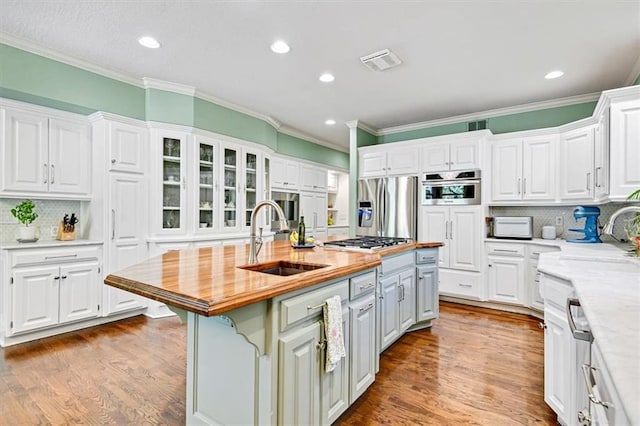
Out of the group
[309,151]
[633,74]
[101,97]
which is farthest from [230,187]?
[633,74]

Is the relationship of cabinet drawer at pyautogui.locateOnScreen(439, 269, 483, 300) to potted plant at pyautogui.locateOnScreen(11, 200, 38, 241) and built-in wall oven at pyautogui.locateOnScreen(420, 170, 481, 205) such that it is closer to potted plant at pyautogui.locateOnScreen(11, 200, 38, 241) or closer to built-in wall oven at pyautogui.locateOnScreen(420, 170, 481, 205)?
built-in wall oven at pyautogui.locateOnScreen(420, 170, 481, 205)

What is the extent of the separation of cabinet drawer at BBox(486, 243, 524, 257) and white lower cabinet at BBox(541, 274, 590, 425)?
2282 millimetres

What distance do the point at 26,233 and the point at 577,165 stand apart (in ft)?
19.3

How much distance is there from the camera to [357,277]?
6.22 feet

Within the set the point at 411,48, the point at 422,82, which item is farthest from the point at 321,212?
the point at 411,48

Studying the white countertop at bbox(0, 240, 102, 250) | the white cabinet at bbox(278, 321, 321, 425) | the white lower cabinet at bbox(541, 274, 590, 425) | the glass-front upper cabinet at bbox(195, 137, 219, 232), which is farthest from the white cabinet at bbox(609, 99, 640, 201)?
the white countertop at bbox(0, 240, 102, 250)

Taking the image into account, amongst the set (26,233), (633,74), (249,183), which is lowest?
(26,233)

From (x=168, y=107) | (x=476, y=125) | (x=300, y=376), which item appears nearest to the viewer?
(x=300, y=376)

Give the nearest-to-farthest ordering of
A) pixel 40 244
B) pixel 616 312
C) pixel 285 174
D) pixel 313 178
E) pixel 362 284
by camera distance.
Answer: pixel 616 312
pixel 362 284
pixel 40 244
pixel 285 174
pixel 313 178

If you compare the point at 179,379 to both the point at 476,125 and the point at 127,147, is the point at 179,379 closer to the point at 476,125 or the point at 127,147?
the point at 127,147

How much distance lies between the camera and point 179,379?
2281 millimetres

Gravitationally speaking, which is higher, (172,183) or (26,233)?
(172,183)

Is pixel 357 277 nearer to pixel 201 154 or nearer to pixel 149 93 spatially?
pixel 201 154

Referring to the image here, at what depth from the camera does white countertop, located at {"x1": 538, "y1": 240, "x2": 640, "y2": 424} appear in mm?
584
